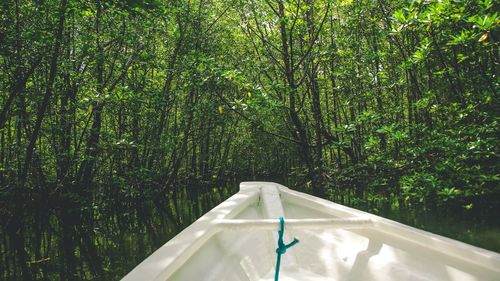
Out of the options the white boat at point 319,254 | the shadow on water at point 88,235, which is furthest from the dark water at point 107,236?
the white boat at point 319,254

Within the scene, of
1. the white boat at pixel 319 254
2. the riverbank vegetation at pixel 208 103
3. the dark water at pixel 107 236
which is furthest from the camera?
the dark water at pixel 107 236

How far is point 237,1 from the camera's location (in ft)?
27.4

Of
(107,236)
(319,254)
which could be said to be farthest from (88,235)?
(319,254)

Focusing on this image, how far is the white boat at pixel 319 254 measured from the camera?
1726 millimetres

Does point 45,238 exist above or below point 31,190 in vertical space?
below

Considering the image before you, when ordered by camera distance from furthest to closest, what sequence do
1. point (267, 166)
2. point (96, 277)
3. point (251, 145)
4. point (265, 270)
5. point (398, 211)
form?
point (267, 166) < point (251, 145) < point (398, 211) < point (96, 277) < point (265, 270)

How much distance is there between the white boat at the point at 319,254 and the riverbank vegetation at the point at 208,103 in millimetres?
2055

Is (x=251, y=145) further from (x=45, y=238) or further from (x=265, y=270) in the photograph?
(x=265, y=270)

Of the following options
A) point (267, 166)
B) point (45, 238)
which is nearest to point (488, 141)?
point (45, 238)

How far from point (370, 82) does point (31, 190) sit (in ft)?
31.7

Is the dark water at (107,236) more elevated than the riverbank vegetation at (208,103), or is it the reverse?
the riverbank vegetation at (208,103)

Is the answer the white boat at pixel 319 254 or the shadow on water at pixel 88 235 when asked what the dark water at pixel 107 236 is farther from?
the white boat at pixel 319 254

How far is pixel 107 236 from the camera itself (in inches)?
243

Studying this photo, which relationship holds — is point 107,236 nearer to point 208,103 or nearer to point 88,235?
point 88,235
